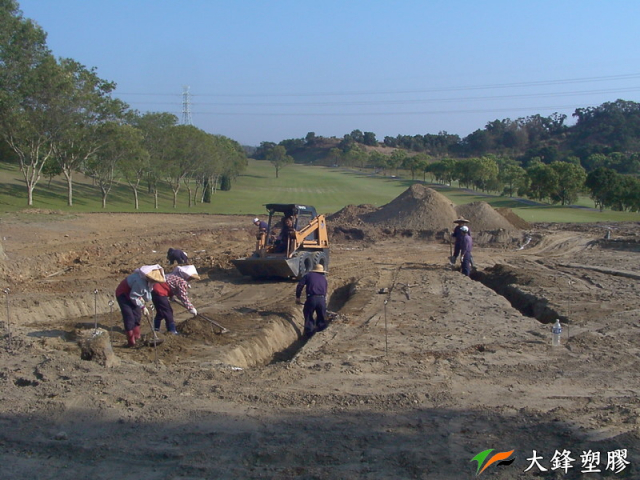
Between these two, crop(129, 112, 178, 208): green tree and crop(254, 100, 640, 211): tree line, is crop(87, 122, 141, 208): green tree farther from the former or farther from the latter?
crop(254, 100, 640, 211): tree line

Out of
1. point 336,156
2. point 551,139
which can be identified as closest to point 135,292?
point 551,139

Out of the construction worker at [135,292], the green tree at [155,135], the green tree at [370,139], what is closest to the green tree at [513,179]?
the green tree at [155,135]

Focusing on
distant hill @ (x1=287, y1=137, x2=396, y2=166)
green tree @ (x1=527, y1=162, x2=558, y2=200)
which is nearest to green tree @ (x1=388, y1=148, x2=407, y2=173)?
distant hill @ (x1=287, y1=137, x2=396, y2=166)

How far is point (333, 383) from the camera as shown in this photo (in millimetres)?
8109

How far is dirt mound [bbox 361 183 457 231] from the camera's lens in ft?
99.2

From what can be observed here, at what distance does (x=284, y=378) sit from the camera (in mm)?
8227

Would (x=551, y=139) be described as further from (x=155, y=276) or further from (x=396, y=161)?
(x=155, y=276)

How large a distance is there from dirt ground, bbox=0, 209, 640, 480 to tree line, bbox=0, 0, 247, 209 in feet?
62.1

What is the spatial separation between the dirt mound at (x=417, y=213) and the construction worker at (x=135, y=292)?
2146cm

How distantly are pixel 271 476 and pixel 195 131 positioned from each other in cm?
4758

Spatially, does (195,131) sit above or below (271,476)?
above

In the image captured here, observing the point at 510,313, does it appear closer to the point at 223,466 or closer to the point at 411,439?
the point at 411,439

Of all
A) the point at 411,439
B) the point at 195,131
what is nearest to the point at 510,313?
the point at 411,439

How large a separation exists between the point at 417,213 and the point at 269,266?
53.2 feet
